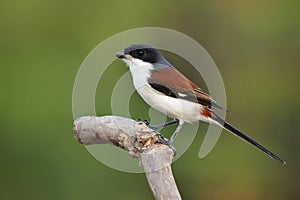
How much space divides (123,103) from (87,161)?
1.08 m

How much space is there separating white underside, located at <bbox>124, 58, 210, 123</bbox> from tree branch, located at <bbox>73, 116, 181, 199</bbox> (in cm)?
29

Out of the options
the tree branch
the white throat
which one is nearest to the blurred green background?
the white throat

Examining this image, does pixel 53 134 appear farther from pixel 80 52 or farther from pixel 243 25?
pixel 243 25

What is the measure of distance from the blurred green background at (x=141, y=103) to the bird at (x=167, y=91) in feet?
4.69

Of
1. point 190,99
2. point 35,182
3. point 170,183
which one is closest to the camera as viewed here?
point 170,183

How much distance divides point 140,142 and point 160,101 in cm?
38

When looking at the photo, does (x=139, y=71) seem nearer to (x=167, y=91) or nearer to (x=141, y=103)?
(x=167, y=91)

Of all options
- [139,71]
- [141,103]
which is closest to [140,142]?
[139,71]

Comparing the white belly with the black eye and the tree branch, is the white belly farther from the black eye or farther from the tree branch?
the tree branch

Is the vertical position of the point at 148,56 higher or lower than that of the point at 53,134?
higher

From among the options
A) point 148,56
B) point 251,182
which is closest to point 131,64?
A: point 148,56

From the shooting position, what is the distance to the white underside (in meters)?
2.77

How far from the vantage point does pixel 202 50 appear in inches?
177

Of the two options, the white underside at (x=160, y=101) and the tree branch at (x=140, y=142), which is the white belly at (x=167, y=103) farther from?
the tree branch at (x=140, y=142)
